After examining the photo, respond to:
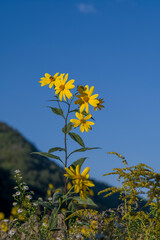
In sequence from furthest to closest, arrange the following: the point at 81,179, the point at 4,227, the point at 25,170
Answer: the point at 25,170 < the point at 4,227 < the point at 81,179

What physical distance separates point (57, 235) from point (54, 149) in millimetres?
1525

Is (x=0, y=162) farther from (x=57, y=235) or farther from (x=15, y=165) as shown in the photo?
(x=57, y=235)

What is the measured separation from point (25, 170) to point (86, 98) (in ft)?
18.0

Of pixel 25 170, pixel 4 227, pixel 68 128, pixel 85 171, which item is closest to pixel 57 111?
pixel 68 128

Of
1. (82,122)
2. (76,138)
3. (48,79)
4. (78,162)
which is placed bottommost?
(78,162)

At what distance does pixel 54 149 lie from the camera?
324cm

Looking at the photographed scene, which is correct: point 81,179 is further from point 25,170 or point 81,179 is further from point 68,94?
point 25,170

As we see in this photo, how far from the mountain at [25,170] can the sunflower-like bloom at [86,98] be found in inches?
159

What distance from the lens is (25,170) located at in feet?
26.9

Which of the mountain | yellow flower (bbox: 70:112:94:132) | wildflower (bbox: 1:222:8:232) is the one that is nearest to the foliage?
yellow flower (bbox: 70:112:94:132)

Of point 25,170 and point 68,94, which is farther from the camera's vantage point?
point 25,170

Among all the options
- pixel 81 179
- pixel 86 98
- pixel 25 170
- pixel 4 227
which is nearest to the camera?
pixel 81 179

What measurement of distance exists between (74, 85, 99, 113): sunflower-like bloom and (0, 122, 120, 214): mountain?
404 cm

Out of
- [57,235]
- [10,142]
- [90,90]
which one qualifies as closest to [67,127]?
[90,90]
